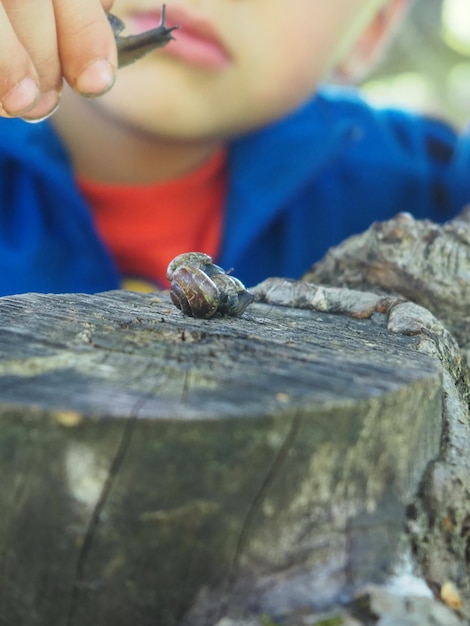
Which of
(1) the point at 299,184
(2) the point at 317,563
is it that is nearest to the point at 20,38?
(2) the point at 317,563

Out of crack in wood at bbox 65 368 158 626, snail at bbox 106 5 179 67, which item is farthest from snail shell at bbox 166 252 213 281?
snail at bbox 106 5 179 67

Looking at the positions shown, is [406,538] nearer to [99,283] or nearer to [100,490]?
[100,490]

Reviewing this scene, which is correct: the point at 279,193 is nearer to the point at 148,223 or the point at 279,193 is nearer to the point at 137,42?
the point at 148,223

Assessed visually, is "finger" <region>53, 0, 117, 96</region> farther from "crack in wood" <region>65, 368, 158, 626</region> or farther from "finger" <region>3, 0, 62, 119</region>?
"crack in wood" <region>65, 368, 158, 626</region>

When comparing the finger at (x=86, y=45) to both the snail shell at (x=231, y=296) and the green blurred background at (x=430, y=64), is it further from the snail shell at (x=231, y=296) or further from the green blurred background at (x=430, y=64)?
the green blurred background at (x=430, y=64)

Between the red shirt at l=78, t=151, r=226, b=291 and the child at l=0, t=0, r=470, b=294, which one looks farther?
the red shirt at l=78, t=151, r=226, b=291

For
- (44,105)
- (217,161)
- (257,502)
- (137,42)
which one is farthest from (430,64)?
(257,502)

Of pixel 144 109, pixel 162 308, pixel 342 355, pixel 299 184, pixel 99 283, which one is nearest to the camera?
pixel 342 355
